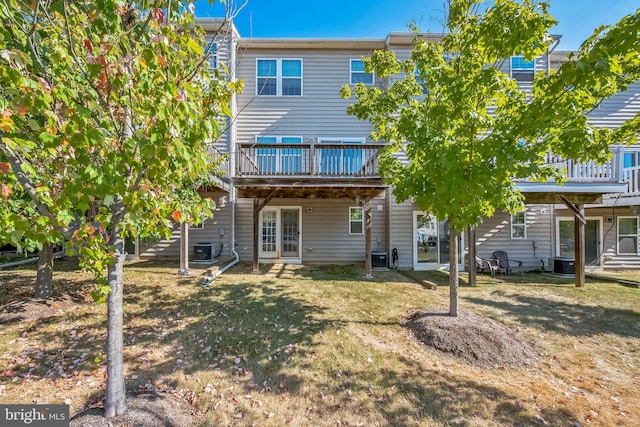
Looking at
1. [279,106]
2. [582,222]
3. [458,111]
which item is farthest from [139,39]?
[582,222]

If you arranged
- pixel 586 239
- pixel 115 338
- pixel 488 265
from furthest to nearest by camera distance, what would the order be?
1. pixel 586 239
2. pixel 488 265
3. pixel 115 338

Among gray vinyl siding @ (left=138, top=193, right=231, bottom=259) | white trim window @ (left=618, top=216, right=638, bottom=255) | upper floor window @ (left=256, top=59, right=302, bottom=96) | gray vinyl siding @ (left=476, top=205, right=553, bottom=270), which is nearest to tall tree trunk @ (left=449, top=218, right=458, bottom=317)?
gray vinyl siding @ (left=476, top=205, right=553, bottom=270)

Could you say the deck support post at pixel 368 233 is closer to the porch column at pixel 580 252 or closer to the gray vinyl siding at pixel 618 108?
the porch column at pixel 580 252

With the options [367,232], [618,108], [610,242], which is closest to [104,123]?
[367,232]

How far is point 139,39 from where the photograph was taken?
2318mm

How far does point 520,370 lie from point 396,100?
191 inches

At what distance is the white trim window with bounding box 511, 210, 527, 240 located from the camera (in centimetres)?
1051

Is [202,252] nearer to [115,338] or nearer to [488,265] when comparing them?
[115,338]

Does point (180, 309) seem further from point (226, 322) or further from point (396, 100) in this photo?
point (396, 100)

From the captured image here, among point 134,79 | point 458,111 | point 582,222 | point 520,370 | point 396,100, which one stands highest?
point 396,100

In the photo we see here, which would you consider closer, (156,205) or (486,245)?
(156,205)

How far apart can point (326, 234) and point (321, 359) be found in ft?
23.0

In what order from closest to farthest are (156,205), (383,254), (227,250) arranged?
(156,205) → (383,254) → (227,250)

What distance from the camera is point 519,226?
1054 cm
